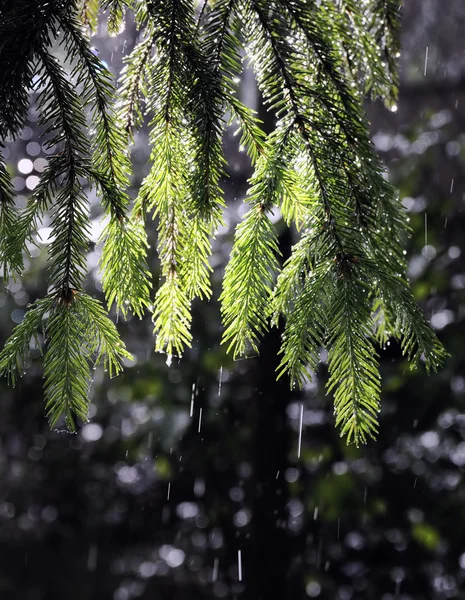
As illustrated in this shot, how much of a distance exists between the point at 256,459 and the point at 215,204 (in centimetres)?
228

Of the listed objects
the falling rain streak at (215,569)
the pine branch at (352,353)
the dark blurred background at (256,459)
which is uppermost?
the dark blurred background at (256,459)

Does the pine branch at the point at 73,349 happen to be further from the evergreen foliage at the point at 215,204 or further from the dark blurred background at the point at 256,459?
the dark blurred background at the point at 256,459

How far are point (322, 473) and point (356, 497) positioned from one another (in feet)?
0.65

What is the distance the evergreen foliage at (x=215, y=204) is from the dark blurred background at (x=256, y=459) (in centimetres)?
195

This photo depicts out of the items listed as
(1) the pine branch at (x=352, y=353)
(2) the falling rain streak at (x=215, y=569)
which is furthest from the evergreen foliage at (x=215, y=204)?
(2) the falling rain streak at (x=215, y=569)

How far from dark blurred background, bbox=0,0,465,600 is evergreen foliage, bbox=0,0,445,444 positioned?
6.40ft

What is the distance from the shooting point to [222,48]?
0.69m

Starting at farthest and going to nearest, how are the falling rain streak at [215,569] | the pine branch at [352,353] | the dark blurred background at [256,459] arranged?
the falling rain streak at [215,569], the dark blurred background at [256,459], the pine branch at [352,353]

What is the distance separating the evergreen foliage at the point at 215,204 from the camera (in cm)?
59

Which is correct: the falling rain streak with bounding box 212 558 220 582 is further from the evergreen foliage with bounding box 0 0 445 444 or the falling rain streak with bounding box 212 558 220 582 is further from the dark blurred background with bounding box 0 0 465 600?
the evergreen foliage with bounding box 0 0 445 444

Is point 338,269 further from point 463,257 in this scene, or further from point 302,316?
point 463,257

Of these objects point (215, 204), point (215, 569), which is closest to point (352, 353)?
point (215, 204)

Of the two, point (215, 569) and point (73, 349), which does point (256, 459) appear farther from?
point (73, 349)

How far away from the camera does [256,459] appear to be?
276 cm
